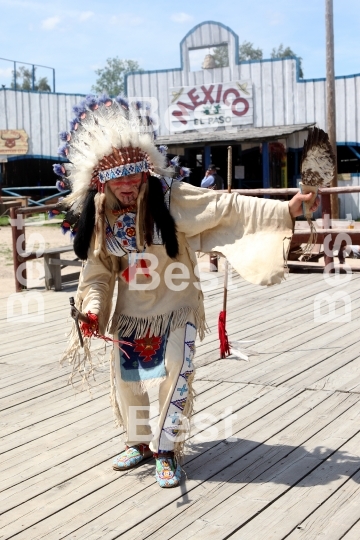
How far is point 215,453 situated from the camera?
3.40 m

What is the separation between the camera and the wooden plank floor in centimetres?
272

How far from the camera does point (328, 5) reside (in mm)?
14414

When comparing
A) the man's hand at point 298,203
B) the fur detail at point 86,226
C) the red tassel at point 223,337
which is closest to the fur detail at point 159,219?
the fur detail at point 86,226

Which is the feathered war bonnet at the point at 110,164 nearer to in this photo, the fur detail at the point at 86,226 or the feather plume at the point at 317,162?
the fur detail at the point at 86,226

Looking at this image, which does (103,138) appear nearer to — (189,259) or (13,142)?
(189,259)

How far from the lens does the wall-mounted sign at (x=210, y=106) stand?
1931 cm

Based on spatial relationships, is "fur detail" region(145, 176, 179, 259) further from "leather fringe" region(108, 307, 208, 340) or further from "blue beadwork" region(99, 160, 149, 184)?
"leather fringe" region(108, 307, 208, 340)

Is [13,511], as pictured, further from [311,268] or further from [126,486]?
[311,268]

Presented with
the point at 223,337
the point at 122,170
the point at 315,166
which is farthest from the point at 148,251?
the point at 223,337

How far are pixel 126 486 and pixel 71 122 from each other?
166cm

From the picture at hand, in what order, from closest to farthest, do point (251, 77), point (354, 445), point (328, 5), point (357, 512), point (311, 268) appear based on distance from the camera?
1. point (357, 512)
2. point (354, 445)
3. point (311, 268)
4. point (328, 5)
5. point (251, 77)

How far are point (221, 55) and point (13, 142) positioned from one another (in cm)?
685

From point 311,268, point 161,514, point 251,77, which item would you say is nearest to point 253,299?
point 311,268

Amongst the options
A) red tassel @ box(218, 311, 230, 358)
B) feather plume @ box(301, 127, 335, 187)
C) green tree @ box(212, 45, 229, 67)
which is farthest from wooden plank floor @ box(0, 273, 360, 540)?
green tree @ box(212, 45, 229, 67)
